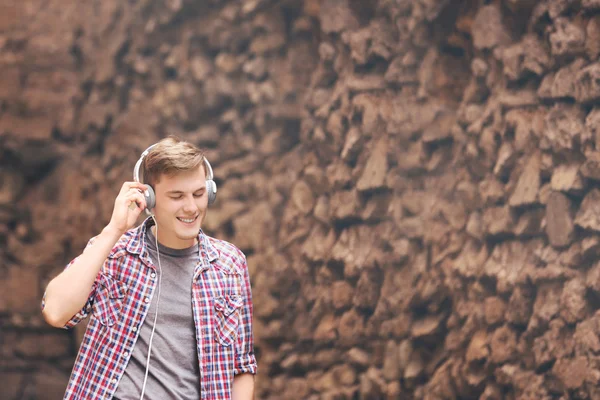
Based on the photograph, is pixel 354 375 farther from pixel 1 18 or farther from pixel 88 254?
pixel 1 18

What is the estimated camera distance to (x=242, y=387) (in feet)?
6.53

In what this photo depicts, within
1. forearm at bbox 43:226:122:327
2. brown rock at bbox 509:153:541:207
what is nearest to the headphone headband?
forearm at bbox 43:226:122:327

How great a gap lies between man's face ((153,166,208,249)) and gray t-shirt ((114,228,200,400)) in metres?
0.11

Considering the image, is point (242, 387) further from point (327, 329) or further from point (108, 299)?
point (327, 329)

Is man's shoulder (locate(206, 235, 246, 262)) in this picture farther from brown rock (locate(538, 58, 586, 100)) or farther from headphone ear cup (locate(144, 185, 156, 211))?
brown rock (locate(538, 58, 586, 100))

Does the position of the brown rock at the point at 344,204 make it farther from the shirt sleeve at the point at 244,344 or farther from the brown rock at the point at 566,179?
the shirt sleeve at the point at 244,344

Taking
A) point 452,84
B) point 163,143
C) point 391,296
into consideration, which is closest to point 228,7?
point 452,84

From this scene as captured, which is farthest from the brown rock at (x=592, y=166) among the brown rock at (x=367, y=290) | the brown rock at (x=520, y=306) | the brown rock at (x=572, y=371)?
the brown rock at (x=367, y=290)

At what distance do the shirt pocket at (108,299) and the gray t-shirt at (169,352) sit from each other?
7cm

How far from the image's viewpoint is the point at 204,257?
79.0 inches

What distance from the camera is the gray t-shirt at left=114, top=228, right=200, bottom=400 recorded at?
1.87m

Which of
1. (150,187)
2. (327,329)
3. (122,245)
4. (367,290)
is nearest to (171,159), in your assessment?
(150,187)

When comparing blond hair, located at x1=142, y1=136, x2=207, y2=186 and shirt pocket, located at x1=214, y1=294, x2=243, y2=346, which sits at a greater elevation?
blond hair, located at x1=142, y1=136, x2=207, y2=186

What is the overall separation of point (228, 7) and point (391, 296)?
1575mm
